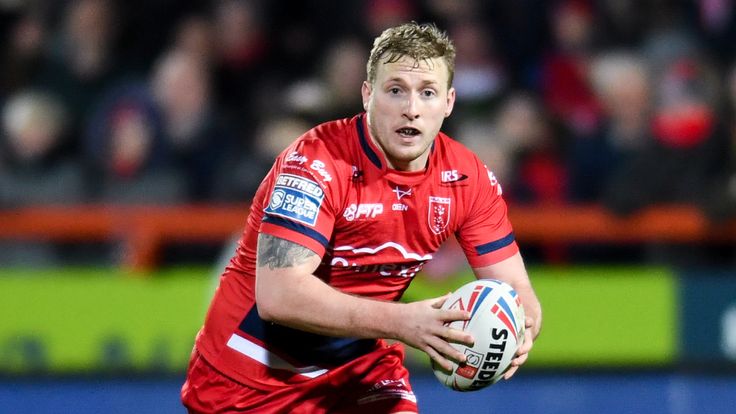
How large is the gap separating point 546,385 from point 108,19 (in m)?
3.74

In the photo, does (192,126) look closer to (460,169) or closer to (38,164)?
(38,164)

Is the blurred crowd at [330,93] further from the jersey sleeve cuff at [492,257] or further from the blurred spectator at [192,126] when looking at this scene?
the jersey sleeve cuff at [492,257]

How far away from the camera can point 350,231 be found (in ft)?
12.9

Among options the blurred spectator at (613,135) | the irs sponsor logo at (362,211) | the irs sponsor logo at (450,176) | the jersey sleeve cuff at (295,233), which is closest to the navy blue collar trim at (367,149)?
the irs sponsor logo at (362,211)

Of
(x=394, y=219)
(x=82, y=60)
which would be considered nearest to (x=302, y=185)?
(x=394, y=219)

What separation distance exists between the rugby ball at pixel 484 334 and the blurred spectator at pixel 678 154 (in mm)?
3975

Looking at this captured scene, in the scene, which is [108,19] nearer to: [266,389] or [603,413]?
[603,413]

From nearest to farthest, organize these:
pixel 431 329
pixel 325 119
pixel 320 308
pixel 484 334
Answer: pixel 431 329
pixel 320 308
pixel 484 334
pixel 325 119

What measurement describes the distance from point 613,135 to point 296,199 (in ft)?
14.6

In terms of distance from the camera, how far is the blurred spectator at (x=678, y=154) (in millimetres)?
7566

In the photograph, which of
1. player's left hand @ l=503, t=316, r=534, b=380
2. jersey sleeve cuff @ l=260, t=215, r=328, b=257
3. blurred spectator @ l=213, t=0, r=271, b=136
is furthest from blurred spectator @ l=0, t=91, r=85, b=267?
player's left hand @ l=503, t=316, r=534, b=380

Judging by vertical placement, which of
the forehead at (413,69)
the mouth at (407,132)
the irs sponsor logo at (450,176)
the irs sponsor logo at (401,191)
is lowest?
the irs sponsor logo at (401,191)

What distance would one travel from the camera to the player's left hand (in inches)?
151

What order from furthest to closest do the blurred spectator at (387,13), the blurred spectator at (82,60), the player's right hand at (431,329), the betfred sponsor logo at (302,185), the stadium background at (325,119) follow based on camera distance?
1. the blurred spectator at (387,13)
2. the blurred spectator at (82,60)
3. the stadium background at (325,119)
4. the betfred sponsor logo at (302,185)
5. the player's right hand at (431,329)
